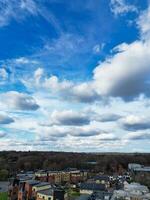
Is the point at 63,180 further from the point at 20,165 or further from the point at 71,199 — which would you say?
the point at 71,199

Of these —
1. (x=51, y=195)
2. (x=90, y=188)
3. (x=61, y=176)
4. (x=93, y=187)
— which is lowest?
(x=51, y=195)

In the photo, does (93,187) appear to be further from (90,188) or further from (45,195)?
(45,195)

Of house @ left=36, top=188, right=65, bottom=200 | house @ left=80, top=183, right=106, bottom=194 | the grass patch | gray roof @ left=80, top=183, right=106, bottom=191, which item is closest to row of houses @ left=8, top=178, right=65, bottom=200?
house @ left=36, top=188, right=65, bottom=200

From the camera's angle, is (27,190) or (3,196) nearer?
(27,190)

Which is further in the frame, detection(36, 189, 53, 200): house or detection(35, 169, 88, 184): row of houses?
detection(35, 169, 88, 184): row of houses

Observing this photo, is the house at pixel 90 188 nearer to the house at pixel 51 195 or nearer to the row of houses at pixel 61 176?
the house at pixel 51 195

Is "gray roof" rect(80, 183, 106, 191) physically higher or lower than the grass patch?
higher

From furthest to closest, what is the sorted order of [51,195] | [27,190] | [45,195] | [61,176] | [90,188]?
[61,176], [90,188], [27,190], [45,195], [51,195]

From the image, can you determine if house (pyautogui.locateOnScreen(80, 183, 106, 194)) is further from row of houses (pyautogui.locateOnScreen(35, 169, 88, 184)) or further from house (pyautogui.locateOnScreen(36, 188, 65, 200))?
row of houses (pyautogui.locateOnScreen(35, 169, 88, 184))

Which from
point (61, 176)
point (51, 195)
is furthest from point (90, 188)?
point (61, 176)

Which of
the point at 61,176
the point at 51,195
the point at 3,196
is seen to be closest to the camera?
the point at 51,195

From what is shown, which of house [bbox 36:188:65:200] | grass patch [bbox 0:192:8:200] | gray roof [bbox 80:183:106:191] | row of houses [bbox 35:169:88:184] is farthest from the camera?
row of houses [bbox 35:169:88:184]
